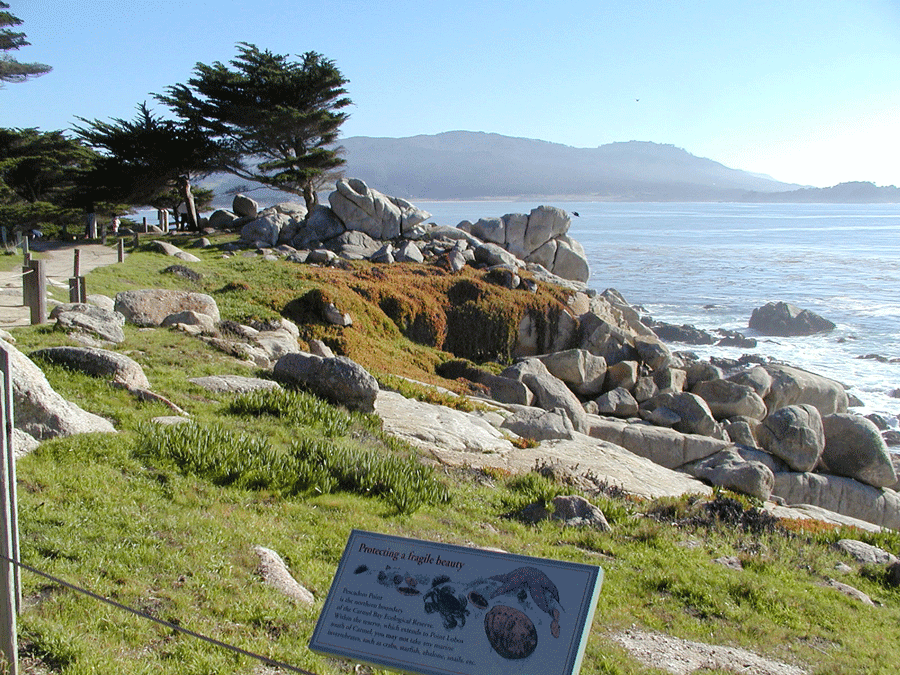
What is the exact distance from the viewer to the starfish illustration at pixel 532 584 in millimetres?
3895

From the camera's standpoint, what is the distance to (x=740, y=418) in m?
24.6

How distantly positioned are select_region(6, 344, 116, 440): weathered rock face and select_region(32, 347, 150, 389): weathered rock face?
2.12 meters

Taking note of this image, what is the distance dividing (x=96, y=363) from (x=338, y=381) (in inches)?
155

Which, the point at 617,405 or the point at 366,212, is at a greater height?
the point at 366,212

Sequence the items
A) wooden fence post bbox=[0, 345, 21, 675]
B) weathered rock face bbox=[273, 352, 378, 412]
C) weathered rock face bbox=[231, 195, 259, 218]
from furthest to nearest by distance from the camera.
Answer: weathered rock face bbox=[231, 195, 259, 218] < weathered rock face bbox=[273, 352, 378, 412] < wooden fence post bbox=[0, 345, 21, 675]

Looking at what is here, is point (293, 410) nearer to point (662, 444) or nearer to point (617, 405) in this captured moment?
point (662, 444)

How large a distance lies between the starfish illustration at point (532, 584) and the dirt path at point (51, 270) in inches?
558

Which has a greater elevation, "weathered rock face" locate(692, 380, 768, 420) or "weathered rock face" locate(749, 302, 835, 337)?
"weathered rock face" locate(692, 380, 768, 420)

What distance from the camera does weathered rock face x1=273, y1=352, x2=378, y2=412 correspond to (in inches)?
526

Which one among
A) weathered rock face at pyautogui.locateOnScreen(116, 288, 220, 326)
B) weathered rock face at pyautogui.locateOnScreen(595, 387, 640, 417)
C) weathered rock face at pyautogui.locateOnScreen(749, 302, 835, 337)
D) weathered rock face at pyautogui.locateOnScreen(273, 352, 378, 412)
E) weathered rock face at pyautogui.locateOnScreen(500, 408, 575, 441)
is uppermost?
weathered rock face at pyautogui.locateOnScreen(116, 288, 220, 326)

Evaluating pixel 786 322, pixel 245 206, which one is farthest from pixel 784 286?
pixel 245 206

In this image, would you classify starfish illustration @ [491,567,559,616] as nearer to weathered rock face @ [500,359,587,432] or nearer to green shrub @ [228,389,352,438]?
green shrub @ [228,389,352,438]

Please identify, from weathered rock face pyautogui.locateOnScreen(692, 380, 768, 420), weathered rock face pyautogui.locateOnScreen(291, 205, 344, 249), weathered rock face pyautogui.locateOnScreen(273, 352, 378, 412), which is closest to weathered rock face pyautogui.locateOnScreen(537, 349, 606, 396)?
weathered rock face pyautogui.locateOnScreen(692, 380, 768, 420)

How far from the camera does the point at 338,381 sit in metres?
13.4
